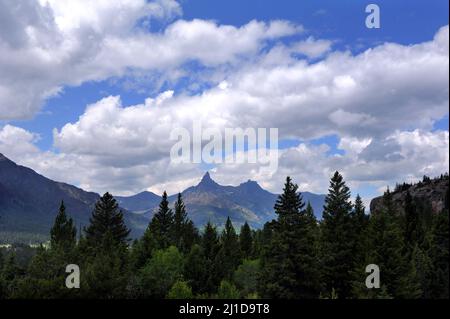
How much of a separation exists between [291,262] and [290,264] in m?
0.26

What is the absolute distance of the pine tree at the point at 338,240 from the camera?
5988cm

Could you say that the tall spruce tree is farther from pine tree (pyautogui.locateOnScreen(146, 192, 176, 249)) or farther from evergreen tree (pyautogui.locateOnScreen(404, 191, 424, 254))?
pine tree (pyautogui.locateOnScreen(146, 192, 176, 249))

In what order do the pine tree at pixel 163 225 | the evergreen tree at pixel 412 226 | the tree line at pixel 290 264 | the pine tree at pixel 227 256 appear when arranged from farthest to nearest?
1. the pine tree at pixel 163 225
2. the evergreen tree at pixel 412 226
3. the pine tree at pixel 227 256
4. the tree line at pixel 290 264

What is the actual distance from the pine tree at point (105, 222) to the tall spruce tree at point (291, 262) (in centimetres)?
3945

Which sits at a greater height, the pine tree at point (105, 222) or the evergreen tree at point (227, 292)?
the pine tree at point (105, 222)

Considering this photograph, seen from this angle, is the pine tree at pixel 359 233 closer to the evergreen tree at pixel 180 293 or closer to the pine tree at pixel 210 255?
the evergreen tree at pixel 180 293

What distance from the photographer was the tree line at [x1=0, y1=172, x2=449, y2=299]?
5266cm

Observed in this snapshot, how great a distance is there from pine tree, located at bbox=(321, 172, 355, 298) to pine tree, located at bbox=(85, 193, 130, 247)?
40.6m

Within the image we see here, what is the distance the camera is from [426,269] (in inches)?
2416

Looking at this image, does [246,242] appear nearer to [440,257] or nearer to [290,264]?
[440,257]

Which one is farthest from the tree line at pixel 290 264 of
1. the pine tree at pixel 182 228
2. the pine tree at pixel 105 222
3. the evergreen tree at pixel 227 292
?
the pine tree at pixel 182 228
